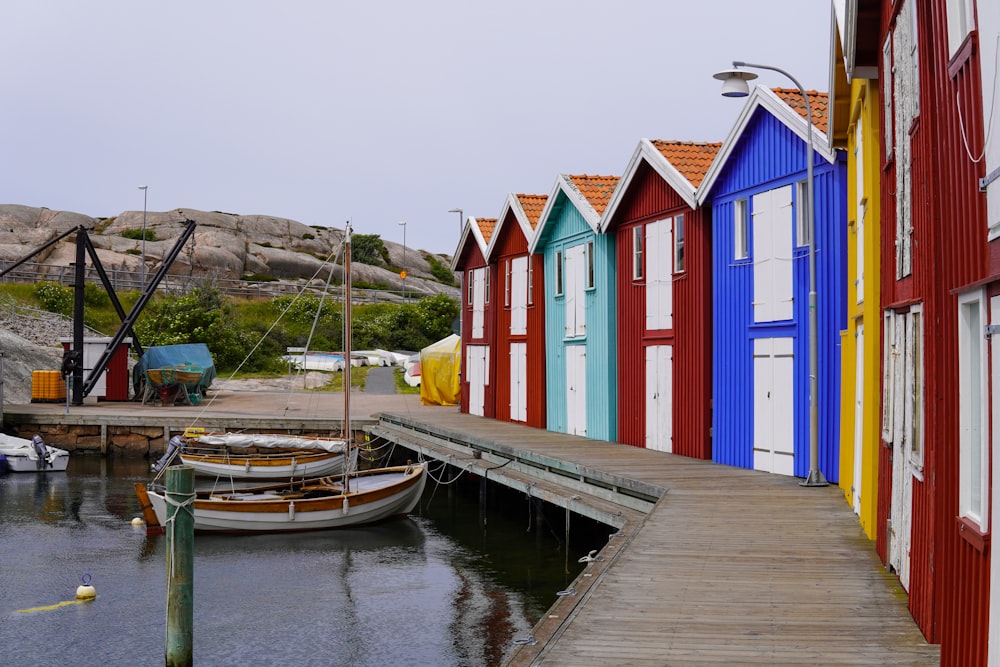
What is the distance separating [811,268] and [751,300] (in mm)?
3879

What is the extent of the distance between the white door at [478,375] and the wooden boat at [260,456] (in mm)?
5905

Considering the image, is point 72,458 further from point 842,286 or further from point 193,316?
point 842,286

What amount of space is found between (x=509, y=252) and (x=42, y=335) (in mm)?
33257

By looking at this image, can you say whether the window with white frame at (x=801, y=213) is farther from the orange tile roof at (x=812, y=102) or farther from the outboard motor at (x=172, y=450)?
the outboard motor at (x=172, y=450)

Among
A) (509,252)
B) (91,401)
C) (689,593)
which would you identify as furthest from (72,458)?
(689,593)

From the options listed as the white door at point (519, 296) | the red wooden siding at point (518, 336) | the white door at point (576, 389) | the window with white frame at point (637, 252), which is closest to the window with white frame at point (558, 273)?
the red wooden siding at point (518, 336)

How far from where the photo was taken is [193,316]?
58.2 m

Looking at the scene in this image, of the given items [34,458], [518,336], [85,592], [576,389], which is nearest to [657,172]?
[576,389]

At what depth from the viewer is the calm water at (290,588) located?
15.2 meters

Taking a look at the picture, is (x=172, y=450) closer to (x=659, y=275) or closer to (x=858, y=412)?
(x=659, y=275)

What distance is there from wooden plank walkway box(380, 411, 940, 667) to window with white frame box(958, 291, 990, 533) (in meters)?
1.82

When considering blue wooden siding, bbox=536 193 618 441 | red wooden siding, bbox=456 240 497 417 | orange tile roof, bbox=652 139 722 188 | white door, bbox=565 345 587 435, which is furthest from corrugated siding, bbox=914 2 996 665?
red wooden siding, bbox=456 240 497 417

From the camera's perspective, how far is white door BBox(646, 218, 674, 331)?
23969 millimetres

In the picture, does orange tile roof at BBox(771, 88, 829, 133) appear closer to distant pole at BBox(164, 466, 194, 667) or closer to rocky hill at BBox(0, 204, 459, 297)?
distant pole at BBox(164, 466, 194, 667)
